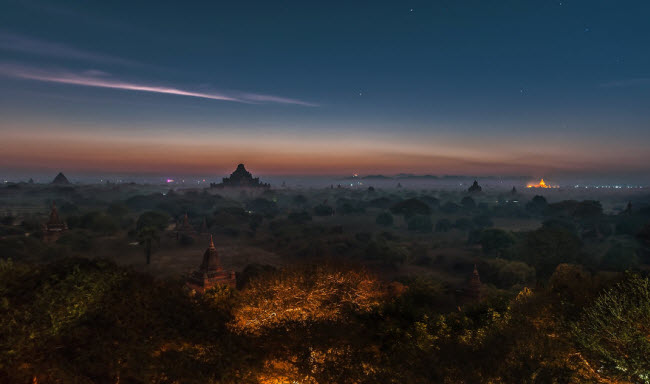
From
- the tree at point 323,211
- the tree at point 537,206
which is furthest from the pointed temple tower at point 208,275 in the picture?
the tree at point 537,206

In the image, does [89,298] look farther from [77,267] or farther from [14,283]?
[14,283]

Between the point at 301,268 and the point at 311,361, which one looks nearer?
the point at 311,361

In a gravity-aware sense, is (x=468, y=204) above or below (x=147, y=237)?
above

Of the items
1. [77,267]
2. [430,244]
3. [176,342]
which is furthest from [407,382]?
[430,244]

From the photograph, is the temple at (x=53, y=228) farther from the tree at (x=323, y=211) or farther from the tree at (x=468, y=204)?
the tree at (x=468, y=204)

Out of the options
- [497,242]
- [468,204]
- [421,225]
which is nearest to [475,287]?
[497,242]

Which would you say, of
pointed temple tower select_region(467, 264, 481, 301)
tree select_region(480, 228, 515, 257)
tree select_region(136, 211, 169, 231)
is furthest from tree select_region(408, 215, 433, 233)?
tree select_region(136, 211, 169, 231)

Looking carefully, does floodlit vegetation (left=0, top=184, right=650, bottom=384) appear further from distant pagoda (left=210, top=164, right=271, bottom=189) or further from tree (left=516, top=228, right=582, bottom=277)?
distant pagoda (left=210, top=164, right=271, bottom=189)

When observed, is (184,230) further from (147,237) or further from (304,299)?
(304,299)
